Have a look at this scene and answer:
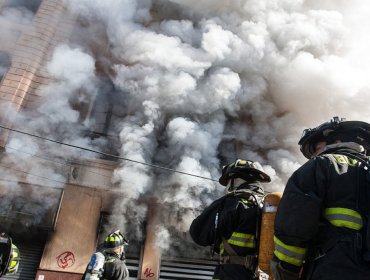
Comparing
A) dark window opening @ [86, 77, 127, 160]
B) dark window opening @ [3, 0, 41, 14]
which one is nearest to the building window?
dark window opening @ [3, 0, 41, 14]

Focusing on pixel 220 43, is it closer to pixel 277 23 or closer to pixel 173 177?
pixel 277 23

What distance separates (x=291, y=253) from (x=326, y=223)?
0.84 ft

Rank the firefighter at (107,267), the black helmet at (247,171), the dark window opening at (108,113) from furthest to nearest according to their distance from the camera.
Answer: the dark window opening at (108,113), the firefighter at (107,267), the black helmet at (247,171)

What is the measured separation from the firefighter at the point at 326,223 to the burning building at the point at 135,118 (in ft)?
19.0

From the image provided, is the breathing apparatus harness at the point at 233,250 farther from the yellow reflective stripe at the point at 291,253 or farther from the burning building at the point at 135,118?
the burning building at the point at 135,118

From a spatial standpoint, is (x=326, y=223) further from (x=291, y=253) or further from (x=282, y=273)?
(x=282, y=273)

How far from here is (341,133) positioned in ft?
7.21

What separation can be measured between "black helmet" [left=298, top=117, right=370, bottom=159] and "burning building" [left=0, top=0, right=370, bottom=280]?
5.43 m

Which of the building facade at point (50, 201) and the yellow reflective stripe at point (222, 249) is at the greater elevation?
the building facade at point (50, 201)

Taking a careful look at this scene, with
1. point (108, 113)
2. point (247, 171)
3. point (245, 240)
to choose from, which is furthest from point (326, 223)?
point (108, 113)

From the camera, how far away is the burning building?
8.43m

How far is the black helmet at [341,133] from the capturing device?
213 centimetres

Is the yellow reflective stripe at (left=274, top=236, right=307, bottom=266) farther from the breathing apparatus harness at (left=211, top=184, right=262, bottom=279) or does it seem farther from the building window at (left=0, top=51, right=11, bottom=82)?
the building window at (left=0, top=51, right=11, bottom=82)

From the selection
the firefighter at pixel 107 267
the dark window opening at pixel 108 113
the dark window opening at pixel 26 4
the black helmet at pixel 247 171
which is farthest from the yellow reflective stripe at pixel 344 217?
the dark window opening at pixel 26 4
